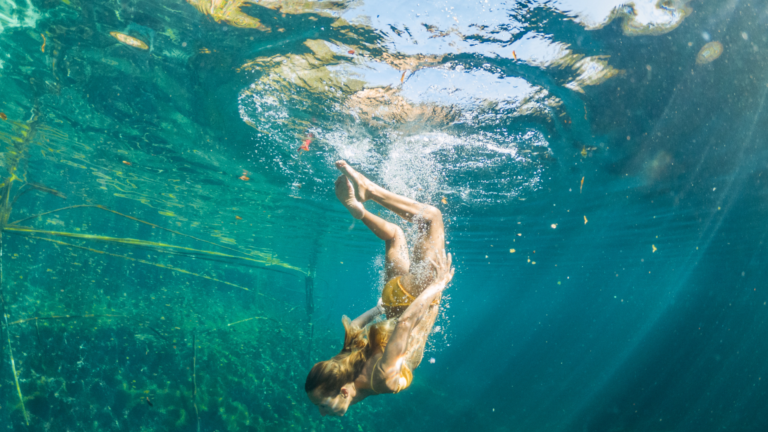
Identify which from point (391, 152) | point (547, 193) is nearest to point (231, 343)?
point (391, 152)

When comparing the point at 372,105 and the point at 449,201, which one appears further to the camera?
the point at 449,201

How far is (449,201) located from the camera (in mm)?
15438

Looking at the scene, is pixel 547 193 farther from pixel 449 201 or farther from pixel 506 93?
pixel 506 93

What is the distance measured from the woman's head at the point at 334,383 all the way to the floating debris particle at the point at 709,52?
1031 cm

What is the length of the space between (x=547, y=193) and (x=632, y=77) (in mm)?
7143

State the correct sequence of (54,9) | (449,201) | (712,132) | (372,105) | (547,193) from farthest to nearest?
(449,201)
(547,193)
(712,132)
(372,105)
(54,9)

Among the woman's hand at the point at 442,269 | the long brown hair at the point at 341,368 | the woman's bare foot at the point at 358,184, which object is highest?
the woman's bare foot at the point at 358,184

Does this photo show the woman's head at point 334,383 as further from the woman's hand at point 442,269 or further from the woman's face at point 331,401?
the woman's hand at point 442,269

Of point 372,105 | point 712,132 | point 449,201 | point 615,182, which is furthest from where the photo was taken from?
point 449,201

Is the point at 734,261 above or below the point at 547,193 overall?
below

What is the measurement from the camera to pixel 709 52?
7617mm

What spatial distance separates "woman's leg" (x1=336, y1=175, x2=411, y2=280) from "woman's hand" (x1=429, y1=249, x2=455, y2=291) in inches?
30.3

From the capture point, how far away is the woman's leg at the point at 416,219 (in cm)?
474

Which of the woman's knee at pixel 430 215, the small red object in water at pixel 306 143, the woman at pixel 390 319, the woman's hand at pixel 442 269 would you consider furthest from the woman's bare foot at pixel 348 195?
the small red object in water at pixel 306 143
